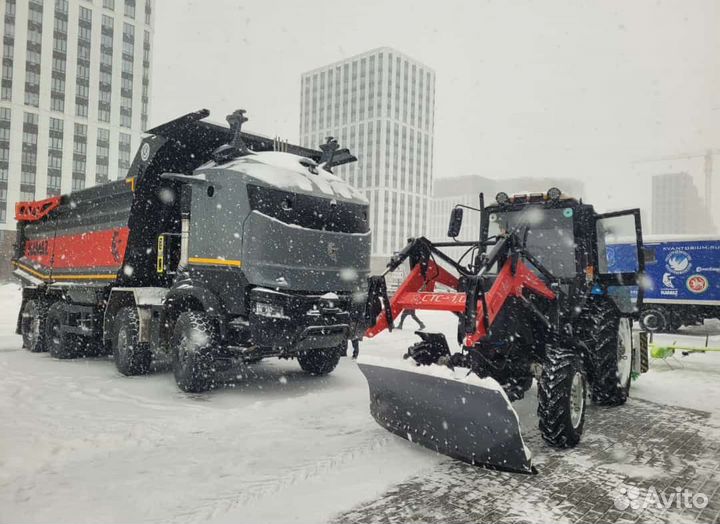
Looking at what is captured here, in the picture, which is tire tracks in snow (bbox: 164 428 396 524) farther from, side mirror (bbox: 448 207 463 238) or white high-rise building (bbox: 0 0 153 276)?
white high-rise building (bbox: 0 0 153 276)

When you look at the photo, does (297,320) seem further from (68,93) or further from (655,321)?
(68,93)

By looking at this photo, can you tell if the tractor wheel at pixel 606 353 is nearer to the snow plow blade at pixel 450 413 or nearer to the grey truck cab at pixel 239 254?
the snow plow blade at pixel 450 413

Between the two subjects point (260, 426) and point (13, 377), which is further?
point (13, 377)

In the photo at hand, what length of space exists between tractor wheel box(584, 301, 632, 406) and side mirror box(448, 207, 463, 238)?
2057 millimetres

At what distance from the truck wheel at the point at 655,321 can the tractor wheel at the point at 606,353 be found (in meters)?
11.2

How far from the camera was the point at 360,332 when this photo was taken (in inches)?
320

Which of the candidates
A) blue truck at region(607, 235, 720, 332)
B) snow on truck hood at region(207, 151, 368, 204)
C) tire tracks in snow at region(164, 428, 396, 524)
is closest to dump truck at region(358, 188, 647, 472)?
tire tracks in snow at region(164, 428, 396, 524)

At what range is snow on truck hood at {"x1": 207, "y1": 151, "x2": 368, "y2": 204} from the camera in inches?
284

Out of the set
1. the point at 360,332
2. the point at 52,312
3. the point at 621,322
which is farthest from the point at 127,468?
the point at 52,312

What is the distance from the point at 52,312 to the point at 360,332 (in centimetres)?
681

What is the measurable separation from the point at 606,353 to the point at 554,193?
89.3 inches

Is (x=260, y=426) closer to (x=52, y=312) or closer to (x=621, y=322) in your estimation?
(x=621, y=322)

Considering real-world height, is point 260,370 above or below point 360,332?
below

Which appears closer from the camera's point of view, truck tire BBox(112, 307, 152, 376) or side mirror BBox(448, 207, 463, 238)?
side mirror BBox(448, 207, 463, 238)
